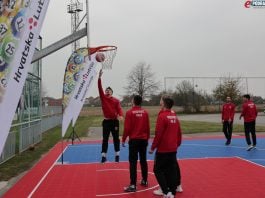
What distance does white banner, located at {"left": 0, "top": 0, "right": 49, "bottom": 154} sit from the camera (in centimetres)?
507

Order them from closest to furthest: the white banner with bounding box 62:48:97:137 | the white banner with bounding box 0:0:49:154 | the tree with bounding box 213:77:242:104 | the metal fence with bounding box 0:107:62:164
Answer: the white banner with bounding box 0:0:49:154, the white banner with bounding box 62:48:97:137, the metal fence with bounding box 0:107:62:164, the tree with bounding box 213:77:242:104

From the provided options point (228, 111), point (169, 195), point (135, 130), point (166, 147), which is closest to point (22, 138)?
point (228, 111)

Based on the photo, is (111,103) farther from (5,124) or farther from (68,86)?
(5,124)

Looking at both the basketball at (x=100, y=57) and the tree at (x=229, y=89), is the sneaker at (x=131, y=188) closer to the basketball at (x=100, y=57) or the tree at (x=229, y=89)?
the basketball at (x=100, y=57)

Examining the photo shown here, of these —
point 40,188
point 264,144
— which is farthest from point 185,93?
point 40,188

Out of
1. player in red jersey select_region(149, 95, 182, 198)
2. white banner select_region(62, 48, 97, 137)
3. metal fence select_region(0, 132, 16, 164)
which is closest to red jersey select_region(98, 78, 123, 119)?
white banner select_region(62, 48, 97, 137)

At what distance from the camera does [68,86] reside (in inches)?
477

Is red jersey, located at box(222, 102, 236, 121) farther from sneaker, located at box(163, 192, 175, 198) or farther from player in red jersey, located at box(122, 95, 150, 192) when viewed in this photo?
sneaker, located at box(163, 192, 175, 198)

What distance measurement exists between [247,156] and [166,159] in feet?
20.6

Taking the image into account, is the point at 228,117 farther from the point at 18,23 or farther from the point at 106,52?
the point at 18,23

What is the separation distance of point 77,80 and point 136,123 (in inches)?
172

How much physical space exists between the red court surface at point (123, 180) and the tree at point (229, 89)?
47.3m

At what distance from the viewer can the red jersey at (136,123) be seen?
27.0ft

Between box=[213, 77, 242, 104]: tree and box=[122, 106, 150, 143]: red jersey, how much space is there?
5127 centimetres
